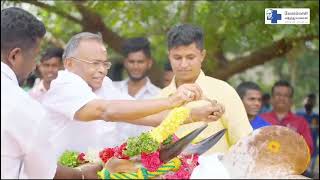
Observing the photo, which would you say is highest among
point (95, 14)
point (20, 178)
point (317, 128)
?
point (95, 14)

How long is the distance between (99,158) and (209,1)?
4.74 metres

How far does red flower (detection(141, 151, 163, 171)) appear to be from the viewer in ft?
11.6

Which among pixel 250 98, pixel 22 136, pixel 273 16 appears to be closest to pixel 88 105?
pixel 22 136

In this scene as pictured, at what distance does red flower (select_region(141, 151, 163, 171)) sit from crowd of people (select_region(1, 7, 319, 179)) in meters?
0.24

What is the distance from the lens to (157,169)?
11.6 feet

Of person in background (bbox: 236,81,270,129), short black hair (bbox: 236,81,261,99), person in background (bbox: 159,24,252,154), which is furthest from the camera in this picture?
short black hair (bbox: 236,81,261,99)

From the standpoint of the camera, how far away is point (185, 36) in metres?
4.71

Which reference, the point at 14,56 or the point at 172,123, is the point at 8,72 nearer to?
the point at 14,56

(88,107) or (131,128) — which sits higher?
(88,107)

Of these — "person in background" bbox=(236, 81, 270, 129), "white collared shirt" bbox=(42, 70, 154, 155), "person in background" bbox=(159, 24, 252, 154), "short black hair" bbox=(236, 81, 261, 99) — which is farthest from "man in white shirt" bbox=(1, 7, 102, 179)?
"short black hair" bbox=(236, 81, 261, 99)

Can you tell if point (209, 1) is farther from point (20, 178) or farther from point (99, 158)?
point (20, 178)

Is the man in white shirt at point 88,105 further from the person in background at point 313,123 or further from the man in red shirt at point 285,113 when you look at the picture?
the person in background at point 313,123

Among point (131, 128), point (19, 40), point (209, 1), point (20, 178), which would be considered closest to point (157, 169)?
point (20, 178)

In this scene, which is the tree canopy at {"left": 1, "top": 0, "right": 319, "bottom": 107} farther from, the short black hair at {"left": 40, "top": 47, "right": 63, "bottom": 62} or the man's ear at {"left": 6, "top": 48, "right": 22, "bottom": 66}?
the man's ear at {"left": 6, "top": 48, "right": 22, "bottom": 66}
